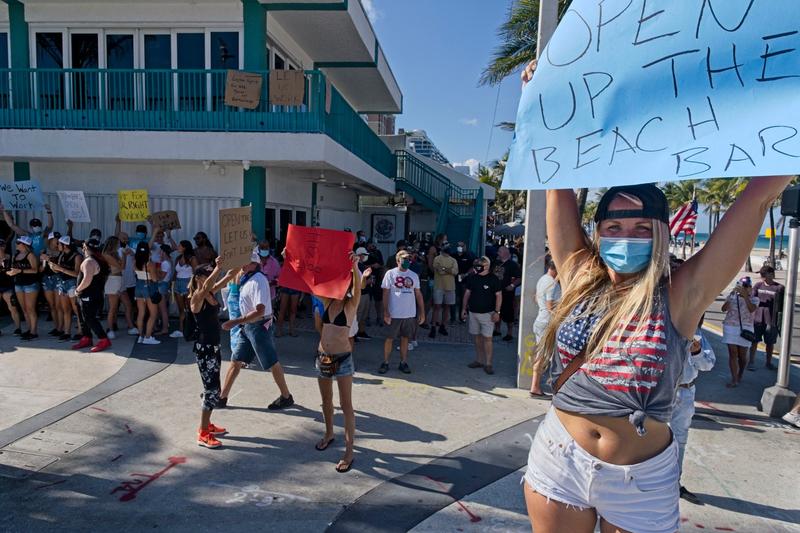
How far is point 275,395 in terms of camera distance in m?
6.06

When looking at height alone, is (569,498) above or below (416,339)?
above

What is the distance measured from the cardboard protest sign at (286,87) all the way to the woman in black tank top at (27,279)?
489cm

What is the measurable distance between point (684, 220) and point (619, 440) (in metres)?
16.1

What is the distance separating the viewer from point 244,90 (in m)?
9.16

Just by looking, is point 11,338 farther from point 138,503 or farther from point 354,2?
point 354,2

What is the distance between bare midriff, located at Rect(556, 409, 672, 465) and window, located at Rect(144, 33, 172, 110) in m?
10.6

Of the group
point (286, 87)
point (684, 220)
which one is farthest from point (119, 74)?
point (684, 220)

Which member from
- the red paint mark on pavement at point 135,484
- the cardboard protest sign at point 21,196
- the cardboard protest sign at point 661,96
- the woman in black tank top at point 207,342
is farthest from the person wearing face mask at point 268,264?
the cardboard protest sign at point 661,96

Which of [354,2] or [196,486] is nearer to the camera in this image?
[196,486]

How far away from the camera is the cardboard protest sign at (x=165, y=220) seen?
378 inches

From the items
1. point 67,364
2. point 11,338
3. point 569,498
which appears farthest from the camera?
point 11,338

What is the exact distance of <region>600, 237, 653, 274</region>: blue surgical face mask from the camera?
5.44ft

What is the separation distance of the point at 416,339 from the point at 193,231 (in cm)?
551

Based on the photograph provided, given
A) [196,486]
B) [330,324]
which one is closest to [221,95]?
[330,324]
